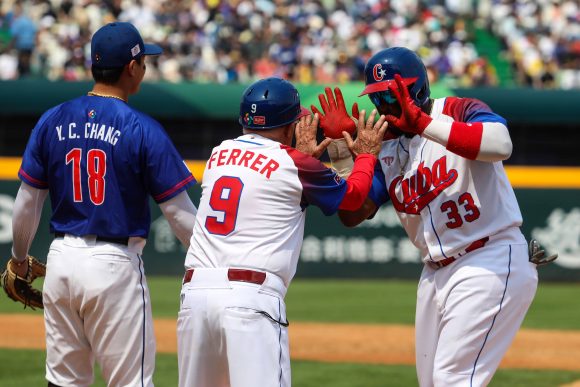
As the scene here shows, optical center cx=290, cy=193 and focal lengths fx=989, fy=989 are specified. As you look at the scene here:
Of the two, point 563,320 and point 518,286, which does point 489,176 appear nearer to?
point 518,286

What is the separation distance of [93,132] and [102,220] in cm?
41

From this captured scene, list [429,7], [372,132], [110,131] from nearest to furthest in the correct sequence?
[110,131] → [372,132] → [429,7]

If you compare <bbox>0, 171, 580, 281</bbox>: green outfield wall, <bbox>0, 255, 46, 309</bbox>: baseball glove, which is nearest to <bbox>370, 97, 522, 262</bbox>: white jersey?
<bbox>0, 255, 46, 309</bbox>: baseball glove

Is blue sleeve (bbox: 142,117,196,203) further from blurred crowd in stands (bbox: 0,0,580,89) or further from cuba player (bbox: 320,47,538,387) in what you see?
blurred crowd in stands (bbox: 0,0,580,89)

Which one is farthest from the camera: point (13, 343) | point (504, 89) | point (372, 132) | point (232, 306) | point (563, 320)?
point (504, 89)

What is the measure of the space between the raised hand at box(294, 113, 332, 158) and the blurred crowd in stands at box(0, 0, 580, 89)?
1372 cm

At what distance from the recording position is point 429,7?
22125 mm

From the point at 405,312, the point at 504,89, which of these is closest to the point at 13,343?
the point at 405,312

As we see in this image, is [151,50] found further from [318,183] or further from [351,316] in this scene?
[351,316]

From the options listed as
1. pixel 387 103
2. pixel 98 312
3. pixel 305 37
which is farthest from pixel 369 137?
pixel 305 37

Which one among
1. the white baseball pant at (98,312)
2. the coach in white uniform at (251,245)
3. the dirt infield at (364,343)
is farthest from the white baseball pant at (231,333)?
the dirt infield at (364,343)

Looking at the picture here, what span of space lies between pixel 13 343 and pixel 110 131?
19.6ft

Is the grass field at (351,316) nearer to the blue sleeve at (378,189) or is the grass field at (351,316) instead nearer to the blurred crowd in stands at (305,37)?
the blue sleeve at (378,189)

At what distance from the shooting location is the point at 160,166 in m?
4.60
